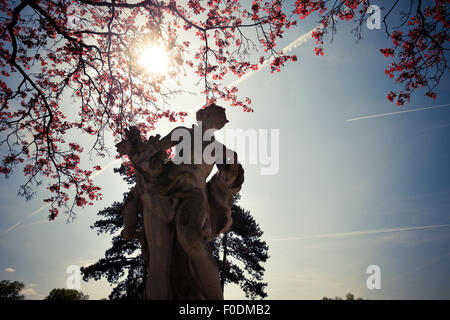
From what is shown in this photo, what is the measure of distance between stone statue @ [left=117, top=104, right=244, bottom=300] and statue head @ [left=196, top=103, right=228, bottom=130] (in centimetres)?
3

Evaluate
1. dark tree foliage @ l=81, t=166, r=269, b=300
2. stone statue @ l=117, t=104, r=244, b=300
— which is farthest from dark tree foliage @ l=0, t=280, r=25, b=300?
stone statue @ l=117, t=104, r=244, b=300

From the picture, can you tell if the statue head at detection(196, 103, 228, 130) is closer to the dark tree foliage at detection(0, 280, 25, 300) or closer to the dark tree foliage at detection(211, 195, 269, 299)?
the dark tree foliage at detection(211, 195, 269, 299)

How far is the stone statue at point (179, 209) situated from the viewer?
316 cm

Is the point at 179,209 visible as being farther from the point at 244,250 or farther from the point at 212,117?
the point at 244,250

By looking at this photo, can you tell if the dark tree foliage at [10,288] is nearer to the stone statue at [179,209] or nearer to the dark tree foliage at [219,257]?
the dark tree foliage at [219,257]

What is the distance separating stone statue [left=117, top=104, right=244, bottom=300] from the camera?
316cm

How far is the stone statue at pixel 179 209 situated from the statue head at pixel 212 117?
0.03 metres

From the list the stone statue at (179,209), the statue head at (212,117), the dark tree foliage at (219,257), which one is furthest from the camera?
the dark tree foliage at (219,257)

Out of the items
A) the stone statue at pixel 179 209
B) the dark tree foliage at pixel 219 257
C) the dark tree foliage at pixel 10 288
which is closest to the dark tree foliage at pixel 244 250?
the dark tree foliage at pixel 219 257
